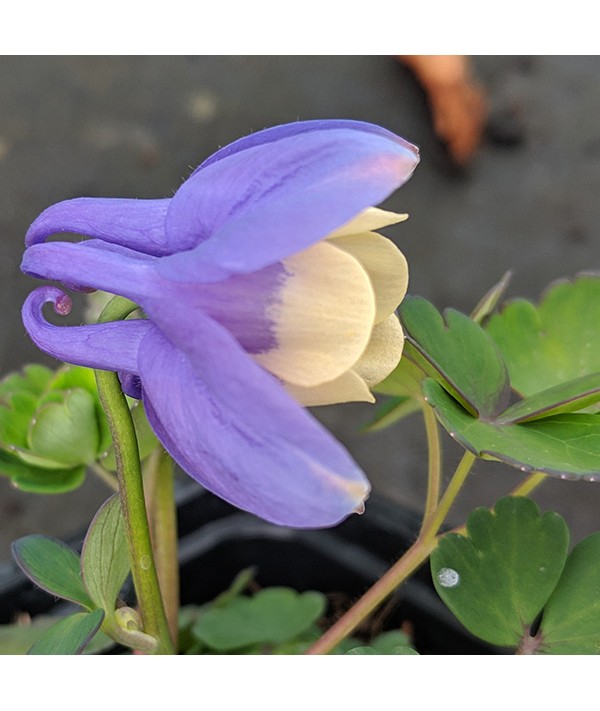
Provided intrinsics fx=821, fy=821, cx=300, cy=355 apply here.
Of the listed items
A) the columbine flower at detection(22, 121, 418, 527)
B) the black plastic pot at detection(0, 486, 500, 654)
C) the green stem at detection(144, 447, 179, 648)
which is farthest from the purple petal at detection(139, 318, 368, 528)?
the black plastic pot at detection(0, 486, 500, 654)

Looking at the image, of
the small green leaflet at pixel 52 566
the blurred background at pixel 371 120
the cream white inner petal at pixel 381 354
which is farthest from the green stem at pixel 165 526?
the blurred background at pixel 371 120

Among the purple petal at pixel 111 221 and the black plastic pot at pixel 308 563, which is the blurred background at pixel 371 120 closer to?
the black plastic pot at pixel 308 563

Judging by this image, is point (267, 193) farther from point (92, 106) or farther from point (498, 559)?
point (92, 106)

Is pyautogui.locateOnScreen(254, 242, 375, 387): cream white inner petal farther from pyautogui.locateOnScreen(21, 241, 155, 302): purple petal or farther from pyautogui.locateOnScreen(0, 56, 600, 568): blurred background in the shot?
pyautogui.locateOnScreen(0, 56, 600, 568): blurred background

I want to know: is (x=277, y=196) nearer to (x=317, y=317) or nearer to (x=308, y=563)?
(x=317, y=317)

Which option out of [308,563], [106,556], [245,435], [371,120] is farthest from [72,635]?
[371,120]

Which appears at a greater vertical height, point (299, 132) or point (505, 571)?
point (299, 132)
